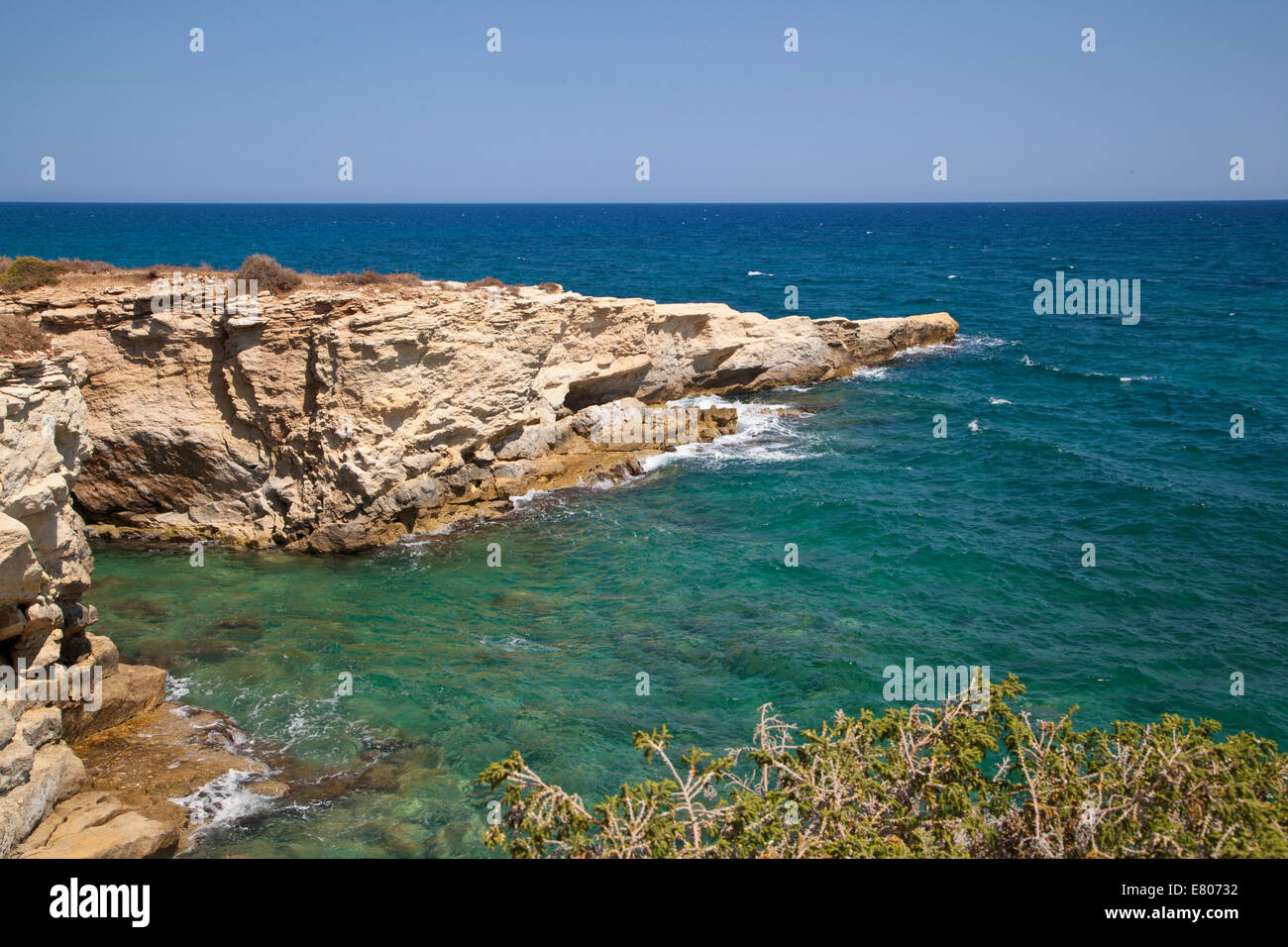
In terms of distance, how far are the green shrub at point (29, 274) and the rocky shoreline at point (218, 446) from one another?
2.44 ft

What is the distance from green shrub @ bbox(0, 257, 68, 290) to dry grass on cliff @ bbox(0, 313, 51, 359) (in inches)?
334

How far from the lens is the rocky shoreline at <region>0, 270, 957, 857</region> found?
1334 cm

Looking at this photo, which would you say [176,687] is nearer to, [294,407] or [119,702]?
[119,702]

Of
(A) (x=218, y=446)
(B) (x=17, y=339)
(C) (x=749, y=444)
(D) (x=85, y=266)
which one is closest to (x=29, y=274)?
(D) (x=85, y=266)

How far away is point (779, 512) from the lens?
1022 inches

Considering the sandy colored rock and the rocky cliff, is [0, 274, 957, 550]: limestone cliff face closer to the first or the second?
the rocky cliff

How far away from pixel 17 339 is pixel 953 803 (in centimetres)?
1667

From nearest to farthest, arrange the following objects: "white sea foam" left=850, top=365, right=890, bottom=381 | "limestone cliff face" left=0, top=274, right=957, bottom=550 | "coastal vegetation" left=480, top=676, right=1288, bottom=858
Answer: "coastal vegetation" left=480, top=676, right=1288, bottom=858 < "limestone cliff face" left=0, top=274, right=957, bottom=550 < "white sea foam" left=850, top=365, right=890, bottom=381

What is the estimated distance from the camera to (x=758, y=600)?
2066 centimetres

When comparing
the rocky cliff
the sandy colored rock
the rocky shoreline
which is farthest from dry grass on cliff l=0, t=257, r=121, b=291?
the sandy colored rock

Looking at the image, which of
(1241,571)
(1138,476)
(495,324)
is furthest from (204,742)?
(1138,476)

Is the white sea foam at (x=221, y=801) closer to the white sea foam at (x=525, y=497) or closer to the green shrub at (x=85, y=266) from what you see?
the white sea foam at (x=525, y=497)

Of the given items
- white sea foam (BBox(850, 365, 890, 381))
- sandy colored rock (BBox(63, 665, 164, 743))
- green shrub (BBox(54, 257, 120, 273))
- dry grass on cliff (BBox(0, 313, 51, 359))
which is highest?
green shrub (BBox(54, 257, 120, 273))
